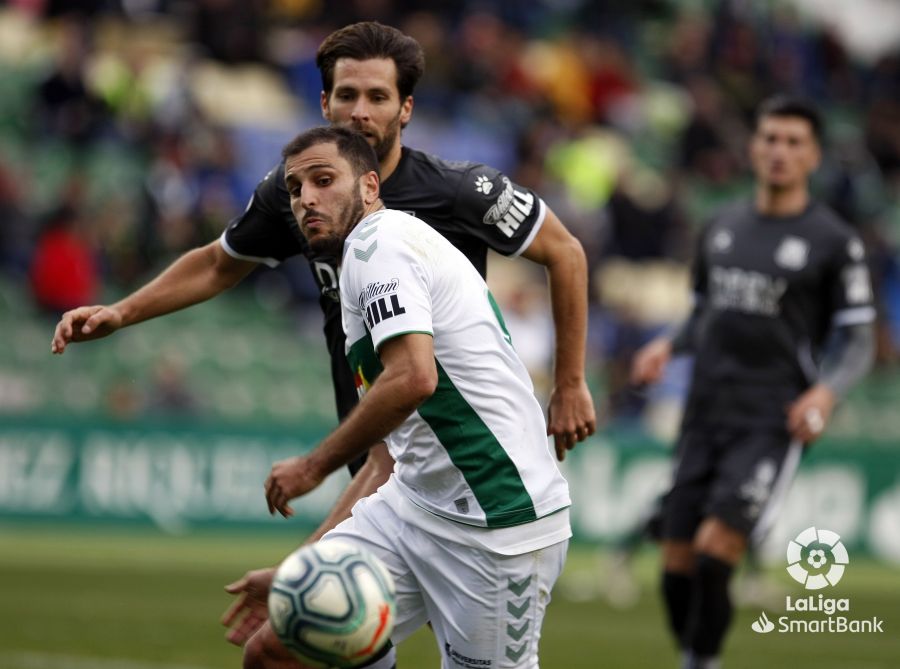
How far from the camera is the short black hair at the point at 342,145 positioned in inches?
206

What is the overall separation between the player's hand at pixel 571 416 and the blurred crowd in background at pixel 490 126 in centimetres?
1020

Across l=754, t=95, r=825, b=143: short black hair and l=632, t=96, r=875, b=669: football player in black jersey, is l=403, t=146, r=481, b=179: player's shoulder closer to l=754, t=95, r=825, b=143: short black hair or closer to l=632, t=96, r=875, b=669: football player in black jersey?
l=632, t=96, r=875, b=669: football player in black jersey

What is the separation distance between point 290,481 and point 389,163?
5.16 feet

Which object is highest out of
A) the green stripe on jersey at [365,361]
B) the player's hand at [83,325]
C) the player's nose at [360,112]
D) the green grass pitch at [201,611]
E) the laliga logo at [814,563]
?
the player's nose at [360,112]

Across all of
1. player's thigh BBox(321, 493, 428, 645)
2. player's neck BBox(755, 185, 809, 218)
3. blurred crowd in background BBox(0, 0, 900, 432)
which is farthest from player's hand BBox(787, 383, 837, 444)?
blurred crowd in background BBox(0, 0, 900, 432)

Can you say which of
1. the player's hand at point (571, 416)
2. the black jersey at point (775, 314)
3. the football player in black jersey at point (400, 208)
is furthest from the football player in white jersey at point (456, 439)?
the black jersey at point (775, 314)

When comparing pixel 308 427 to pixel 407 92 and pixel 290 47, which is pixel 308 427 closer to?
pixel 290 47

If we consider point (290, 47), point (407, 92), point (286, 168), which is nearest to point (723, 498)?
point (407, 92)

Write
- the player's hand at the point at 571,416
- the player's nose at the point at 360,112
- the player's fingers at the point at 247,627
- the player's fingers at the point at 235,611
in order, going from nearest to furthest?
the player's fingers at the point at 235,611 < the player's fingers at the point at 247,627 < the player's nose at the point at 360,112 < the player's hand at the point at 571,416

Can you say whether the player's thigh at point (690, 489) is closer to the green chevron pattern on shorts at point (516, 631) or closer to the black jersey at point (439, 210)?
the black jersey at point (439, 210)

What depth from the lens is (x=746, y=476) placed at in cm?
811

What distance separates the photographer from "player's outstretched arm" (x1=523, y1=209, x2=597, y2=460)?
20.1 feet

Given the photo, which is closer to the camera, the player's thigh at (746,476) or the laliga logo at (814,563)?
the player's thigh at (746,476)

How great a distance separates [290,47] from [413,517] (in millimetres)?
16528
